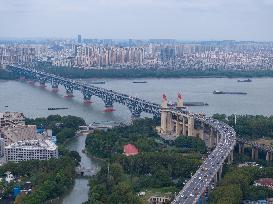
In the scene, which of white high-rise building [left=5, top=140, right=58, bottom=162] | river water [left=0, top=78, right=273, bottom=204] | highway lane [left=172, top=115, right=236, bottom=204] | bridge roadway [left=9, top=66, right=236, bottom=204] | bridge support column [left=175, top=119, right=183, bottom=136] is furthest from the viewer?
river water [left=0, top=78, right=273, bottom=204]

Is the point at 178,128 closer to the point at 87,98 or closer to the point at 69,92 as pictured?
the point at 87,98

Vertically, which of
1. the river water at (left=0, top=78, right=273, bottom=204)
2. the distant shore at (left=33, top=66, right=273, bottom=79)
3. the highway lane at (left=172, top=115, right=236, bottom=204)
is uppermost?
the highway lane at (left=172, top=115, right=236, bottom=204)

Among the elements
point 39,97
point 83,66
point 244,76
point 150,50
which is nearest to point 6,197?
point 39,97

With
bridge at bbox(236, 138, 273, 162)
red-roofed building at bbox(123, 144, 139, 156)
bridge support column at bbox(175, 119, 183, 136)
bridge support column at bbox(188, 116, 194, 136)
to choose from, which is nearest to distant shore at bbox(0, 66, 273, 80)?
bridge support column at bbox(175, 119, 183, 136)

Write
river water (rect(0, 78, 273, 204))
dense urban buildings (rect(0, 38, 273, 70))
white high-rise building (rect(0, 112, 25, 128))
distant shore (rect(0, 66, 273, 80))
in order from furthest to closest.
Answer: dense urban buildings (rect(0, 38, 273, 70)) < distant shore (rect(0, 66, 273, 80)) < river water (rect(0, 78, 273, 204)) < white high-rise building (rect(0, 112, 25, 128))

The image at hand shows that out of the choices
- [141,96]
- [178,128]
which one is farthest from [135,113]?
[141,96]

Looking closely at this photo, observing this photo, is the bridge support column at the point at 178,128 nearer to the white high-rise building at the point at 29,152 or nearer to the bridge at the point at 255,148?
the bridge at the point at 255,148

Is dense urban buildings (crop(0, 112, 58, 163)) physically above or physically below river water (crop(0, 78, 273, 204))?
above

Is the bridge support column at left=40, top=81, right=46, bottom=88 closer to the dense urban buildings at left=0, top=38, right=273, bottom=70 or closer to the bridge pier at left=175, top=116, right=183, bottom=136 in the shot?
the dense urban buildings at left=0, top=38, right=273, bottom=70

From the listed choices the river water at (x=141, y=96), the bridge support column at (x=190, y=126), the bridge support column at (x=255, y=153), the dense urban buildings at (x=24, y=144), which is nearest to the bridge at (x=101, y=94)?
the river water at (x=141, y=96)

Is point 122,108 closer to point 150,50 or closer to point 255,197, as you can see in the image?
point 255,197
